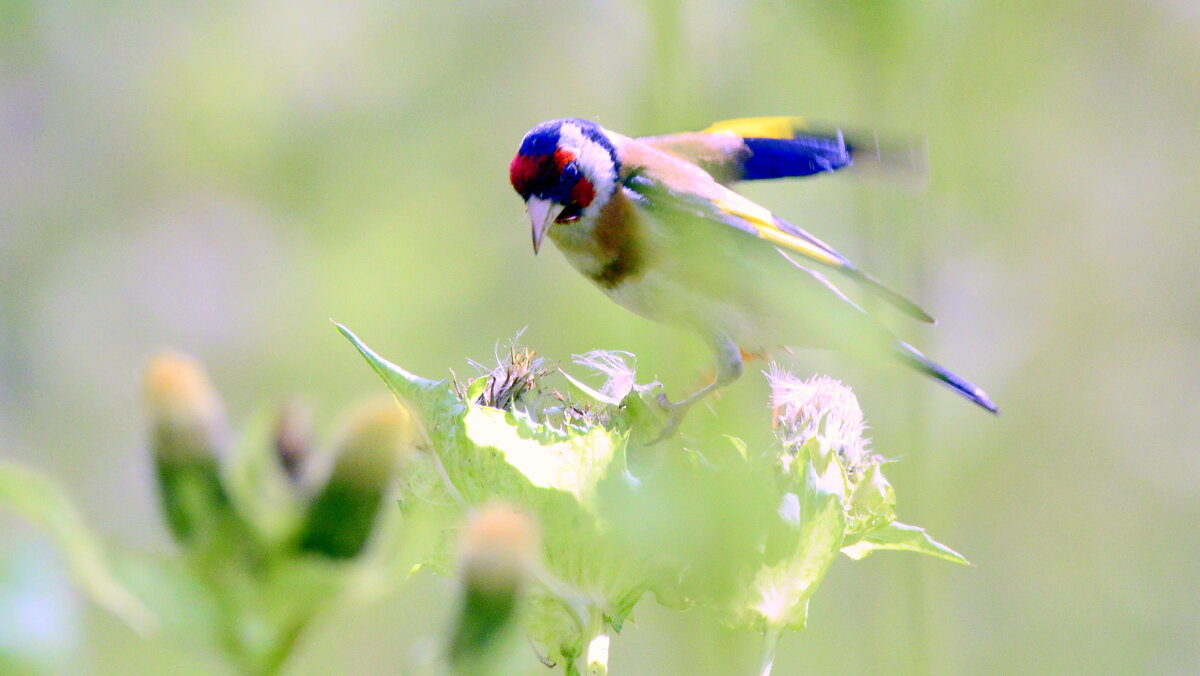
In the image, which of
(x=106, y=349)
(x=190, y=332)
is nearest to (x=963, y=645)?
(x=190, y=332)

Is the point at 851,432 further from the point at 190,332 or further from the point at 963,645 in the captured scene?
the point at 190,332

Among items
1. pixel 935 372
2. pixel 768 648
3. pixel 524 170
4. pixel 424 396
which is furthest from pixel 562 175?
pixel 768 648

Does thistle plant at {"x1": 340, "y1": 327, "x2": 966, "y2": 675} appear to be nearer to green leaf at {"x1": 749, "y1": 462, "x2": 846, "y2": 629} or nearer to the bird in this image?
green leaf at {"x1": 749, "y1": 462, "x2": 846, "y2": 629}

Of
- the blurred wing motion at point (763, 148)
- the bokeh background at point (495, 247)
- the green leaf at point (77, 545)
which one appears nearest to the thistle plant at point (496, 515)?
the green leaf at point (77, 545)

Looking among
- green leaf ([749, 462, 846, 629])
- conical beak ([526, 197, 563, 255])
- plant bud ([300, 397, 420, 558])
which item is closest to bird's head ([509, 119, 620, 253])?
conical beak ([526, 197, 563, 255])

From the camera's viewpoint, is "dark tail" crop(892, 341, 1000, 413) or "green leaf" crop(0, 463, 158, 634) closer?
"green leaf" crop(0, 463, 158, 634)
